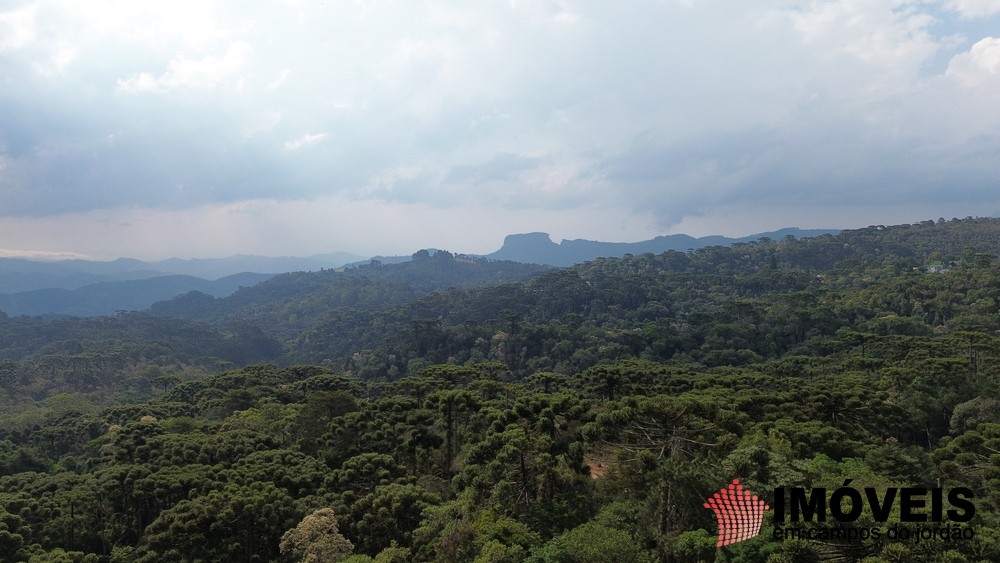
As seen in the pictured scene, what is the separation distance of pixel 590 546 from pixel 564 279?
152 m

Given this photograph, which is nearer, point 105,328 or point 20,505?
point 20,505

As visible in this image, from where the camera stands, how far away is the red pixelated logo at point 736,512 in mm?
14112

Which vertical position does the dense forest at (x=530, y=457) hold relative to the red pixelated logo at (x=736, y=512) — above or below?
below

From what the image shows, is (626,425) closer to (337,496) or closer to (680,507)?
(680,507)

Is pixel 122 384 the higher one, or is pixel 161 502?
pixel 161 502

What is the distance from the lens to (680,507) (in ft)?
54.4

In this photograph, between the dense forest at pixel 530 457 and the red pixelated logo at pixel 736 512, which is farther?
the dense forest at pixel 530 457

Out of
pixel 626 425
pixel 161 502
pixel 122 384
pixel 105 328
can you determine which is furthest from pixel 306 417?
pixel 105 328

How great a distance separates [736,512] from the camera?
49.1ft

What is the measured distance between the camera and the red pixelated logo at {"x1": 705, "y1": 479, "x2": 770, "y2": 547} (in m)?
14.1

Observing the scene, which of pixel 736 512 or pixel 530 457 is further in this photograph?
pixel 530 457

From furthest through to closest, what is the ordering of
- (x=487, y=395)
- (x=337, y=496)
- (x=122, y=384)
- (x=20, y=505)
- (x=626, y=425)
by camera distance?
1. (x=122, y=384)
2. (x=487, y=395)
3. (x=20, y=505)
4. (x=337, y=496)
5. (x=626, y=425)

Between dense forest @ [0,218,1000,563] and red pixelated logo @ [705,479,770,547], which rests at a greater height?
red pixelated logo @ [705,479,770,547]

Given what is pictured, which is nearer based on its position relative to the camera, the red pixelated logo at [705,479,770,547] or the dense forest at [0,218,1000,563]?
the red pixelated logo at [705,479,770,547]
